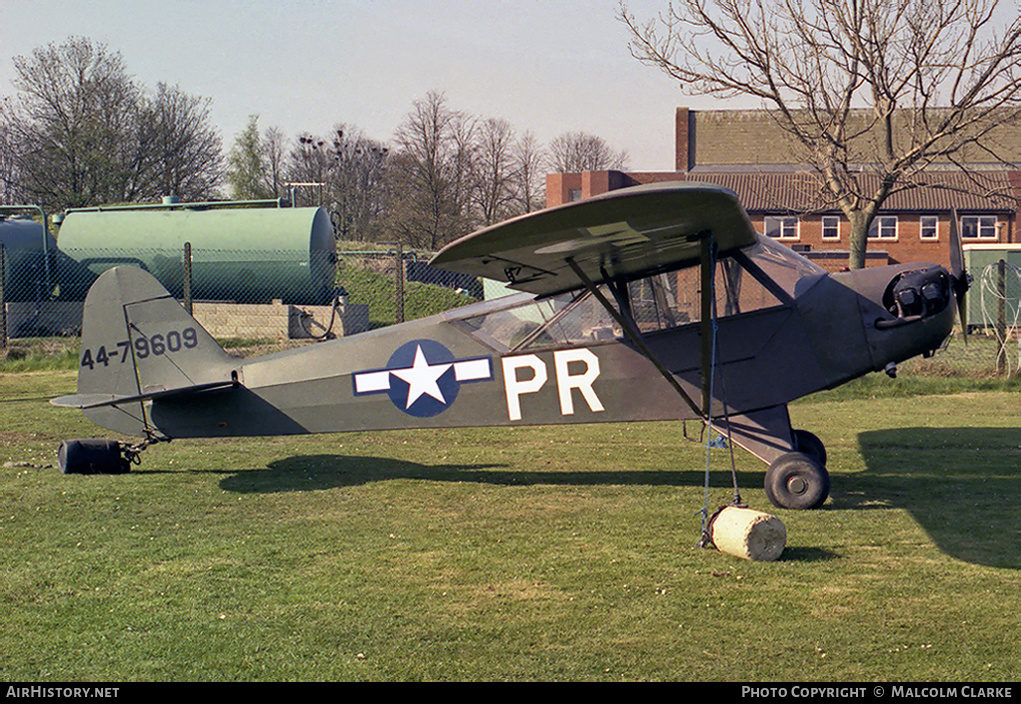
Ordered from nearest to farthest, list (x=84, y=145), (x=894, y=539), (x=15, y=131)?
(x=894, y=539) < (x=84, y=145) < (x=15, y=131)

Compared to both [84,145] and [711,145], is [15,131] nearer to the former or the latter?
[84,145]

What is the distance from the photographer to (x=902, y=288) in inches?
303

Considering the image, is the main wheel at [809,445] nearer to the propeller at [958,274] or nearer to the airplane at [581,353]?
the airplane at [581,353]

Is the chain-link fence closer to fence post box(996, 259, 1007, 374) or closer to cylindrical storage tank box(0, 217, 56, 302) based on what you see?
cylindrical storage tank box(0, 217, 56, 302)

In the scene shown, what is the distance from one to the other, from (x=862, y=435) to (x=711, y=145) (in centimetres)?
6031

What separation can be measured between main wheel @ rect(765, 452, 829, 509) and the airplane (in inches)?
0.4

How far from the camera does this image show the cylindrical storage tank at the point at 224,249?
22656 millimetres

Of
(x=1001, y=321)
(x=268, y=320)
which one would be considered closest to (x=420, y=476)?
(x=1001, y=321)

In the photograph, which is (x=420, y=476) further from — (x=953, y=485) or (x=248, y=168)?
(x=248, y=168)

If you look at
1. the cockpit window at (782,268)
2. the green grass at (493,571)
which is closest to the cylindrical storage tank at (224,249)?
the green grass at (493,571)

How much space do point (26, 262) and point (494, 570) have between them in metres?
20.6

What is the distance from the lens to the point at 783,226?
179 feet

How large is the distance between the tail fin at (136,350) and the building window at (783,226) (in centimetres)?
4909
